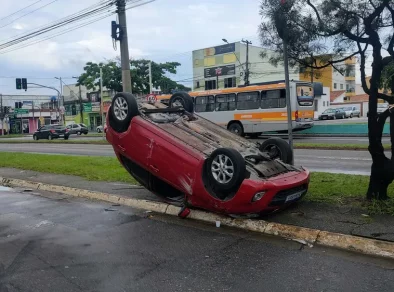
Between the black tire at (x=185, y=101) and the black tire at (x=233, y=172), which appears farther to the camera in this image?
the black tire at (x=185, y=101)

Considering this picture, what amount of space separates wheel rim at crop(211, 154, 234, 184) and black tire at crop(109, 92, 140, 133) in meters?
1.75

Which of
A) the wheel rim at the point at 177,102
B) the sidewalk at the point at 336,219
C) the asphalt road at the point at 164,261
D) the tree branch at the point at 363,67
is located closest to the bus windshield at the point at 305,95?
the wheel rim at the point at 177,102

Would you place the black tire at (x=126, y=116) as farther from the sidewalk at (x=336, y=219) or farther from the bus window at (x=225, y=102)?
the bus window at (x=225, y=102)

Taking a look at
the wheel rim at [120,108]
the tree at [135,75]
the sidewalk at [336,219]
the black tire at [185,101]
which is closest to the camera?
the sidewalk at [336,219]

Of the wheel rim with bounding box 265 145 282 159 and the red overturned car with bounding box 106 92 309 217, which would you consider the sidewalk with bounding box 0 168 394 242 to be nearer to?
the red overturned car with bounding box 106 92 309 217

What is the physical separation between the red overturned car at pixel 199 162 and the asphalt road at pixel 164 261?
482mm

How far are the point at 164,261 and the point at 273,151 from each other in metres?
2.99

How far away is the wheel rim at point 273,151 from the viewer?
21.5 ft

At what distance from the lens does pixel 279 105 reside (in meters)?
23.2

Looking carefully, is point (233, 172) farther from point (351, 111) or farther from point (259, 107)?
point (351, 111)

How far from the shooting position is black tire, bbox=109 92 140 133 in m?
6.46

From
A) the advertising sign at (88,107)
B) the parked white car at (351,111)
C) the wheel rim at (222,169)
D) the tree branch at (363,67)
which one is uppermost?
the advertising sign at (88,107)

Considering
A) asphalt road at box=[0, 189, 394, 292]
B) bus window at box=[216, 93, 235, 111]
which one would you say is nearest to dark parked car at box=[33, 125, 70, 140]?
bus window at box=[216, 93, 235, 111]

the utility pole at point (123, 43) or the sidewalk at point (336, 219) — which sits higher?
the utility pole at point (123, 43)
